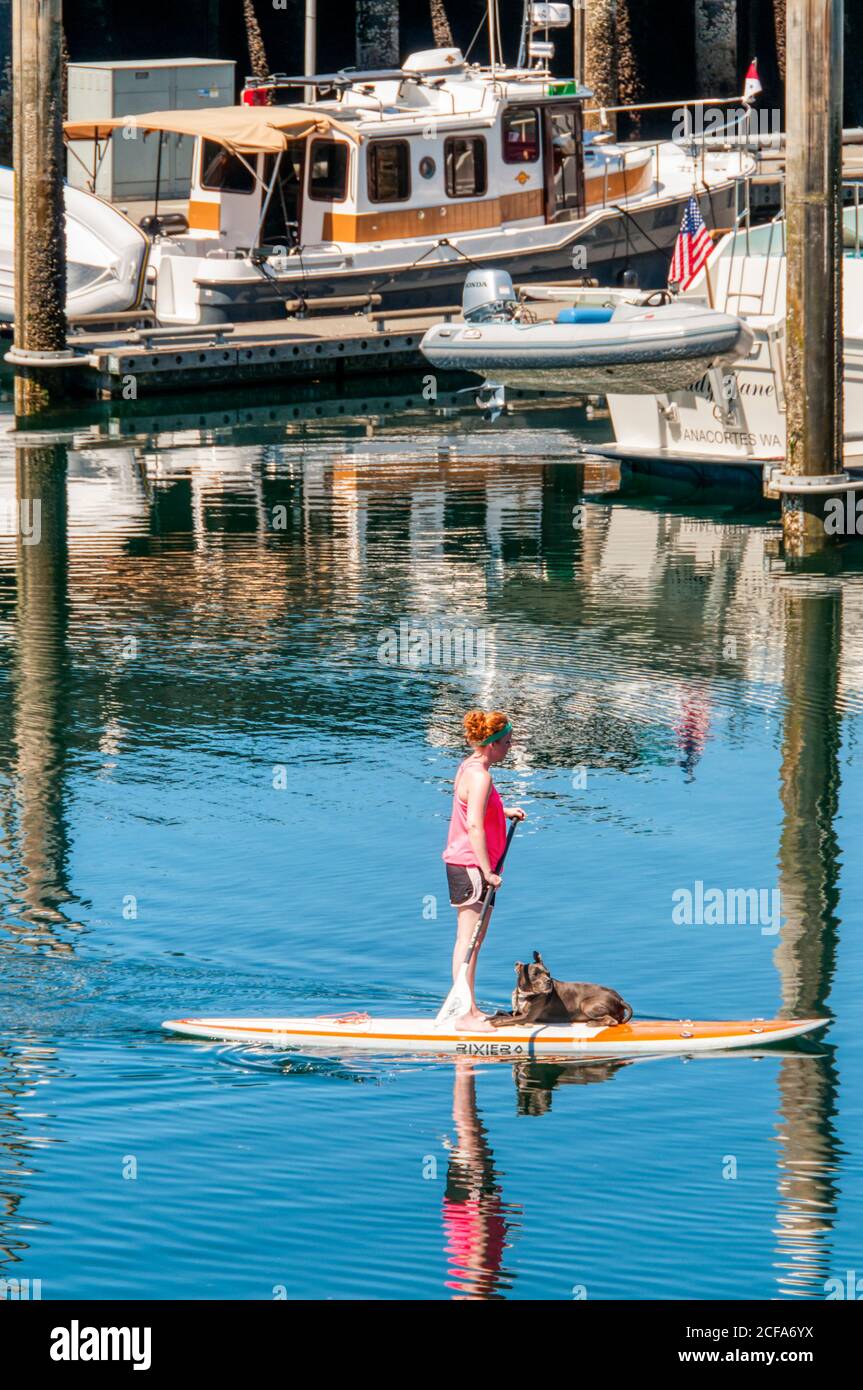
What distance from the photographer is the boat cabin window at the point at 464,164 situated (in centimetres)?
2945

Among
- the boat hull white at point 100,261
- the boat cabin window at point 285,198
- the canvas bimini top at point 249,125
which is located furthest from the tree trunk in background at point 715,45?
the boat hull white at point 100,261

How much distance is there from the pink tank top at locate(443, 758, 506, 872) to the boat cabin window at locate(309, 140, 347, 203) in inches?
798

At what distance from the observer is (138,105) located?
117ft

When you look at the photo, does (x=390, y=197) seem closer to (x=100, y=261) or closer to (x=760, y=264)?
(x=100, y=261)

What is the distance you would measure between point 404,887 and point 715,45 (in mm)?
33981

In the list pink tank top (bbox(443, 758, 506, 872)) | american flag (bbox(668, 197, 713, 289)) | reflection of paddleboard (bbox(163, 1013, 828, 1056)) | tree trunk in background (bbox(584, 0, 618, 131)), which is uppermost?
tree trunk in background (bbox(584, 0, 618, 131))

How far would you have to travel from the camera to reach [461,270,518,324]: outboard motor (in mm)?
22062

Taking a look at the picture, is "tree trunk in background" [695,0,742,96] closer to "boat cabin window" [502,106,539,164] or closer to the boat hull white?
"boat cabin window" [502,106,539,164]

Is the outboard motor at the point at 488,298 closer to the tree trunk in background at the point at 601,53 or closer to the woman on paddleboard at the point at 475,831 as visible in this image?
the woman on paddleboard at the point at 475,831

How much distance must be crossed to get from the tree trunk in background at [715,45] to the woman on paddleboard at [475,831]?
35.6m

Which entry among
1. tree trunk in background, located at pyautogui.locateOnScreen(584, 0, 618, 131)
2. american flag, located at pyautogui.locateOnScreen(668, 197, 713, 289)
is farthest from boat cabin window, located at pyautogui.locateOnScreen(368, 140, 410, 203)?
tree trunk in background, located at pyautogui.locateOnScreen(584, 0, 618, 131)

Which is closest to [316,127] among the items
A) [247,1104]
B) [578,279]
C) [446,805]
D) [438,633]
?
[578,279]
